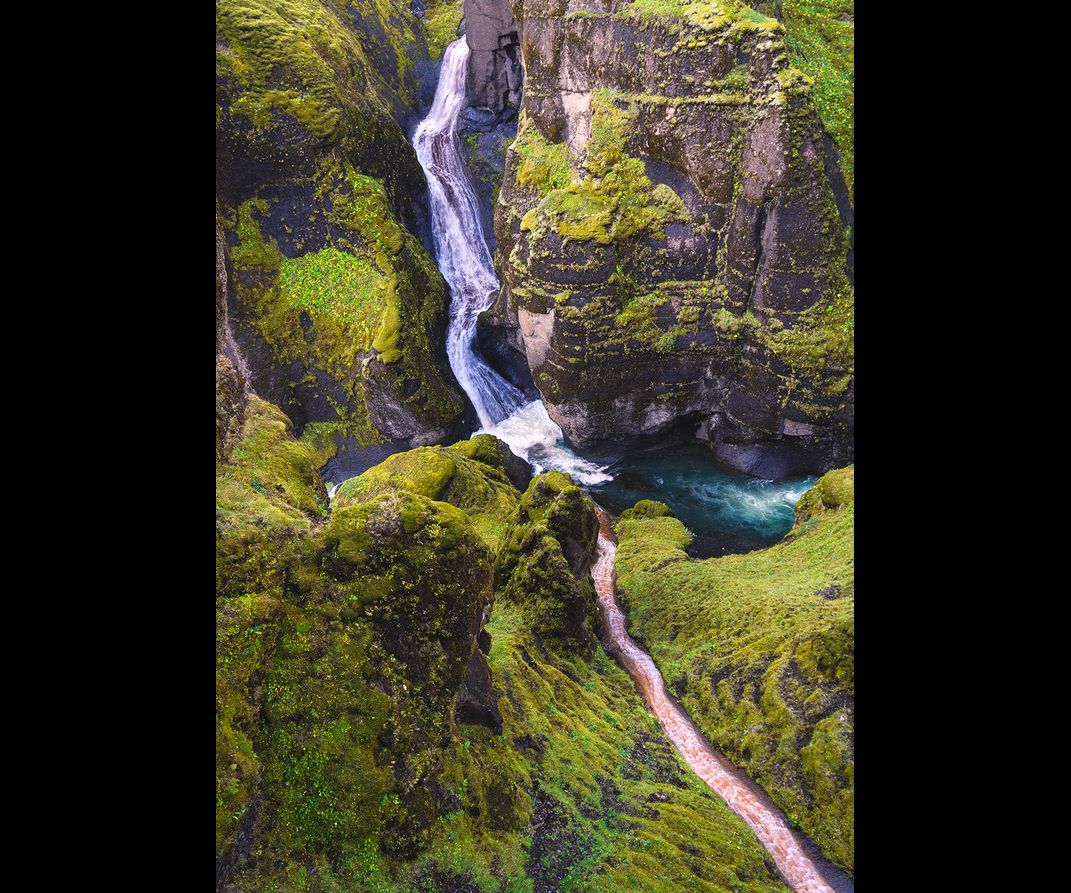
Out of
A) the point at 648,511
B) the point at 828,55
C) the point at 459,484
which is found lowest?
the point at 648,511

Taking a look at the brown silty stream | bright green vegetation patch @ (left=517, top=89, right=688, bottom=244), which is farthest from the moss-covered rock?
bright green vegetation patch @ (left=517, top=89, right=688, bottom=244)

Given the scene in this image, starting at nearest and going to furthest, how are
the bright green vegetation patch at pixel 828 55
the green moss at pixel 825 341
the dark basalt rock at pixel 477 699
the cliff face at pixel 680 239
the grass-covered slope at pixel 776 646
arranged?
the dark basalt rock at pixel 477 699, the grass-covered slope at pixel 776 646, the bright green vegetation patch at pixel 828 55, the cliff face at pixel 680 239, the green moss at pixel 825 341

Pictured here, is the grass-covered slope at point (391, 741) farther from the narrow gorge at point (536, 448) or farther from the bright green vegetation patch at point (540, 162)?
the bright green vegetation patch at point (540, 162)

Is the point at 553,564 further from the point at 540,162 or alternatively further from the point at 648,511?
the point at 540,162

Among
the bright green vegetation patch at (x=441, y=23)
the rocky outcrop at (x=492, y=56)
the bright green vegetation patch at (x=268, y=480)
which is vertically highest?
the bright green vegetation patch at (x=441, y=23)

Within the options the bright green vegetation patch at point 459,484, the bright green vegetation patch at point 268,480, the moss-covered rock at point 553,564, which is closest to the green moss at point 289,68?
the bright green vegetation patch at point 459,484

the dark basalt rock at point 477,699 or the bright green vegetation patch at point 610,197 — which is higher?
the bright green vegetation patch at point 610,197

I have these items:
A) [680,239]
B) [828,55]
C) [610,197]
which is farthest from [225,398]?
[828,55]

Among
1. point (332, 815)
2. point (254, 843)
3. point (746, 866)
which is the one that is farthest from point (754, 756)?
point (254, 843)
